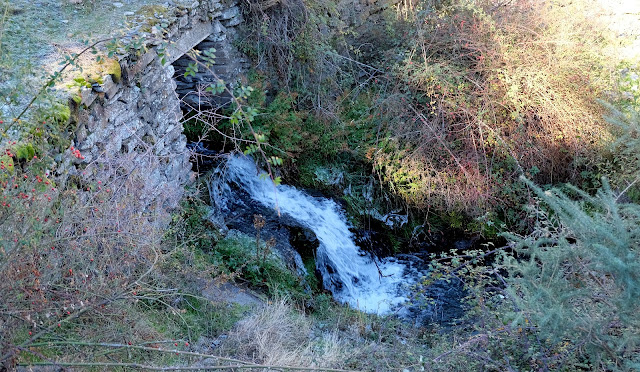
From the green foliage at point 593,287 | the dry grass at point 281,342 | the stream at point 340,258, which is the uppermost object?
the green foliage at point 593,287

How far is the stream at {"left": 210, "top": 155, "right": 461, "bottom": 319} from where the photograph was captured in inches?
224

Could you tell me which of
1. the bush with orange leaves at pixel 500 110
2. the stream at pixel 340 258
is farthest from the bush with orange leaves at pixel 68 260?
the bush with orange leaves at pixel 500 110

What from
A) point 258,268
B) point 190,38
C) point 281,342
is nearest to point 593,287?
point 281,342

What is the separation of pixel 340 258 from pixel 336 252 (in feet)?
0.28

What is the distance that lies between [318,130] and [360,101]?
920mm

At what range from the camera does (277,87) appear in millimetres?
7145

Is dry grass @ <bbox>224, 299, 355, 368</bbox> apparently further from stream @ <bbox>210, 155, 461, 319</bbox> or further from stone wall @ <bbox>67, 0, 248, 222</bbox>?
stream @ <bbox>210, 155, 461, 319</bbox>

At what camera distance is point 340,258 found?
20.0 feet

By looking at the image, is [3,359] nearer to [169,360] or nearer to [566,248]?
[169,360]

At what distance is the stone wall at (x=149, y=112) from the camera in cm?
408

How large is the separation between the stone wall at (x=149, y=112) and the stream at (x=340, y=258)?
0.87 m

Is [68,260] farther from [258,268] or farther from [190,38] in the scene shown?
[190,38]

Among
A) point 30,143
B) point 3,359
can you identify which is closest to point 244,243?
point 30,143

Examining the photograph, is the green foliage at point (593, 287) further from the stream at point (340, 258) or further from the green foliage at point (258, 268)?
the green foliage at point (258, 268)
